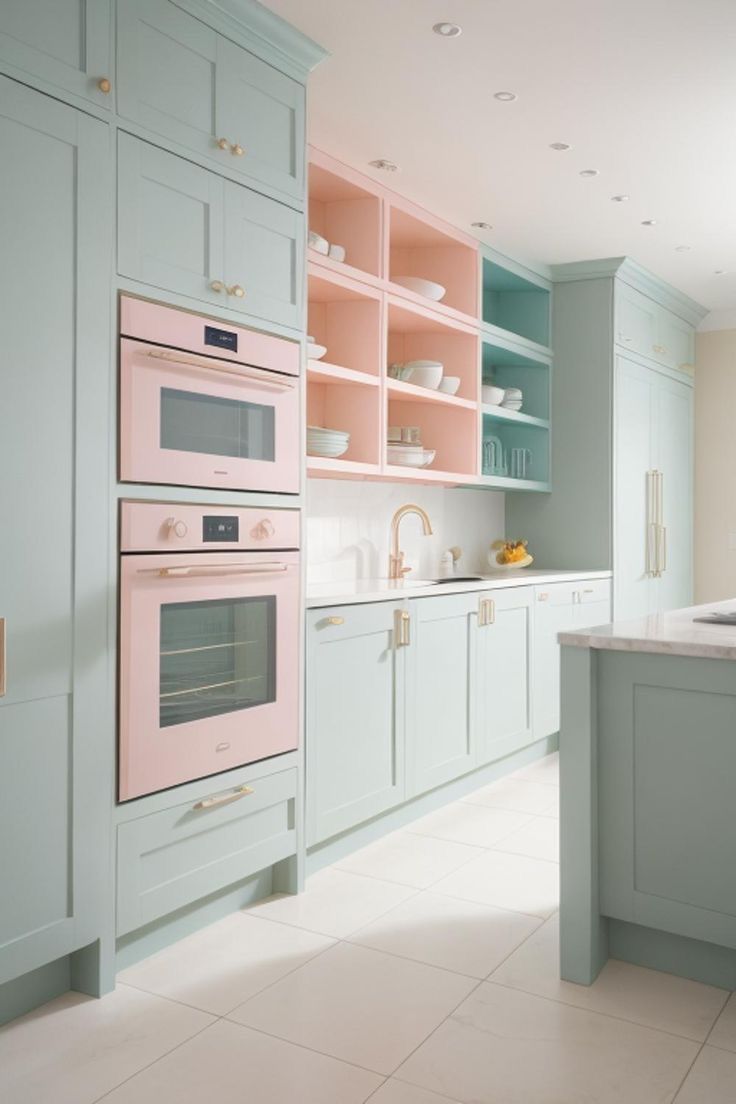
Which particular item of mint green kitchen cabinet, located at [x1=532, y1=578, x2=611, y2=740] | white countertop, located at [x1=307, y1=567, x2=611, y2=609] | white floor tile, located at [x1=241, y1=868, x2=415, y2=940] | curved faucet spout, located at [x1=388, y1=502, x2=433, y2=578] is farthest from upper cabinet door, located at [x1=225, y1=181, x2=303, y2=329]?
mint green kitchen cabinet, located at [x1=532, y1=578, x2=611, y2=740]

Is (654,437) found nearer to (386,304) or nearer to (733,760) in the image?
(386,304)

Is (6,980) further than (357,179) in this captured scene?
No

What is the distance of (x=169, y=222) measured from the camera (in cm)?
246

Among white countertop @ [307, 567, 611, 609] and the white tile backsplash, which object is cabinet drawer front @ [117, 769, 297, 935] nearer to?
white countertop @ [307, 567, 611, 609]

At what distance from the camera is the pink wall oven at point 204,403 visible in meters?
2.38

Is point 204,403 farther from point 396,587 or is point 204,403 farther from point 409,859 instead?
point 409,859

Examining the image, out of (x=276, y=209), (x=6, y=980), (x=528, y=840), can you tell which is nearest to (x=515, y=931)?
(x=528, y=840)

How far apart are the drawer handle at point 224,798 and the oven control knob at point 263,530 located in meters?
0.73

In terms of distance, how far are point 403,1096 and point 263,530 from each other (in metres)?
1.50

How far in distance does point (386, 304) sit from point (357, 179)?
1.60 ft

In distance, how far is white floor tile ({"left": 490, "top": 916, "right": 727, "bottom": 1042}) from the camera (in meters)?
2.24

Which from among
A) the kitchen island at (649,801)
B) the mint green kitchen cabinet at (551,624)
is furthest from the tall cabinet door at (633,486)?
the kitchen island at (649,801)

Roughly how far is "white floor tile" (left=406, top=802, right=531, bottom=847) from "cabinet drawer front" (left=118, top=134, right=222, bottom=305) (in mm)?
2127

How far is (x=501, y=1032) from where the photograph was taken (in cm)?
217
